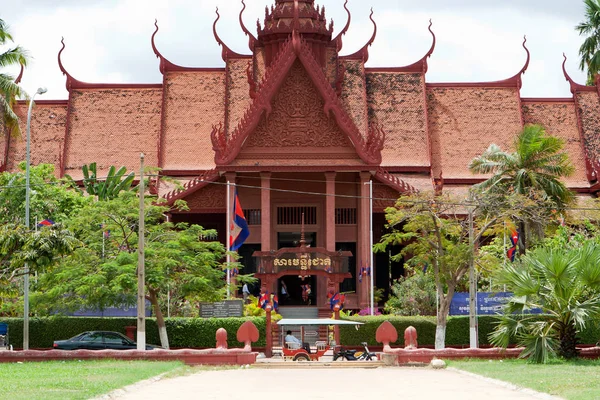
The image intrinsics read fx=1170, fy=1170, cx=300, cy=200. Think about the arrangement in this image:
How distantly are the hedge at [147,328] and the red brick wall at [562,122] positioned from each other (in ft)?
68.7

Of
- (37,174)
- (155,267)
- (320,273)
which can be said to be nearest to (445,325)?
(320,273)

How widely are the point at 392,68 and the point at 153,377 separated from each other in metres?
32.9

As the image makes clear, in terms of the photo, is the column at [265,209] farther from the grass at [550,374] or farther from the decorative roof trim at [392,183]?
the grass at [550,374]

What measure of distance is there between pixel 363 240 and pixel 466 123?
37.7 feet

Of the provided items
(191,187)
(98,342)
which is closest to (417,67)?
(191,187)

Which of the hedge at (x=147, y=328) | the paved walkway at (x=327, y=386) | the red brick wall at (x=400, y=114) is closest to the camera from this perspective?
the paved walkway at (x=327, y=386)

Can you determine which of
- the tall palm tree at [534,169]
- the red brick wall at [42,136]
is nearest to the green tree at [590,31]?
the tall palm tree at [534,169]

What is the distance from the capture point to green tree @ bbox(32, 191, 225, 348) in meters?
34.9

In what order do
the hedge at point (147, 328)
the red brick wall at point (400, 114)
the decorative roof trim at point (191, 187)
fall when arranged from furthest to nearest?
the red brick wall at point (400, 114) < the decorative roof trim at point (191, 187) < the hedge at point (147, 328)

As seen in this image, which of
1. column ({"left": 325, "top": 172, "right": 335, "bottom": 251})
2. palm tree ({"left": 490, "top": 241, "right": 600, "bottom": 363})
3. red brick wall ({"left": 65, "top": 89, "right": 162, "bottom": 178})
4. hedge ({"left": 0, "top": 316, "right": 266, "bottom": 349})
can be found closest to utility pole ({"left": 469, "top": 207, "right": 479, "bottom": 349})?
palm tree ({"left": 490, "top": 241, "right": 600, "bottom": 363})

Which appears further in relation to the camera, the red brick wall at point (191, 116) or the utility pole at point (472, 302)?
the red brick wall at point (191, 116)

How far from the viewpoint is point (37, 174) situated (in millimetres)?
44125

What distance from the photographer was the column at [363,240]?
147 feet

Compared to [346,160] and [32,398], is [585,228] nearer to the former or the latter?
[346,160]
